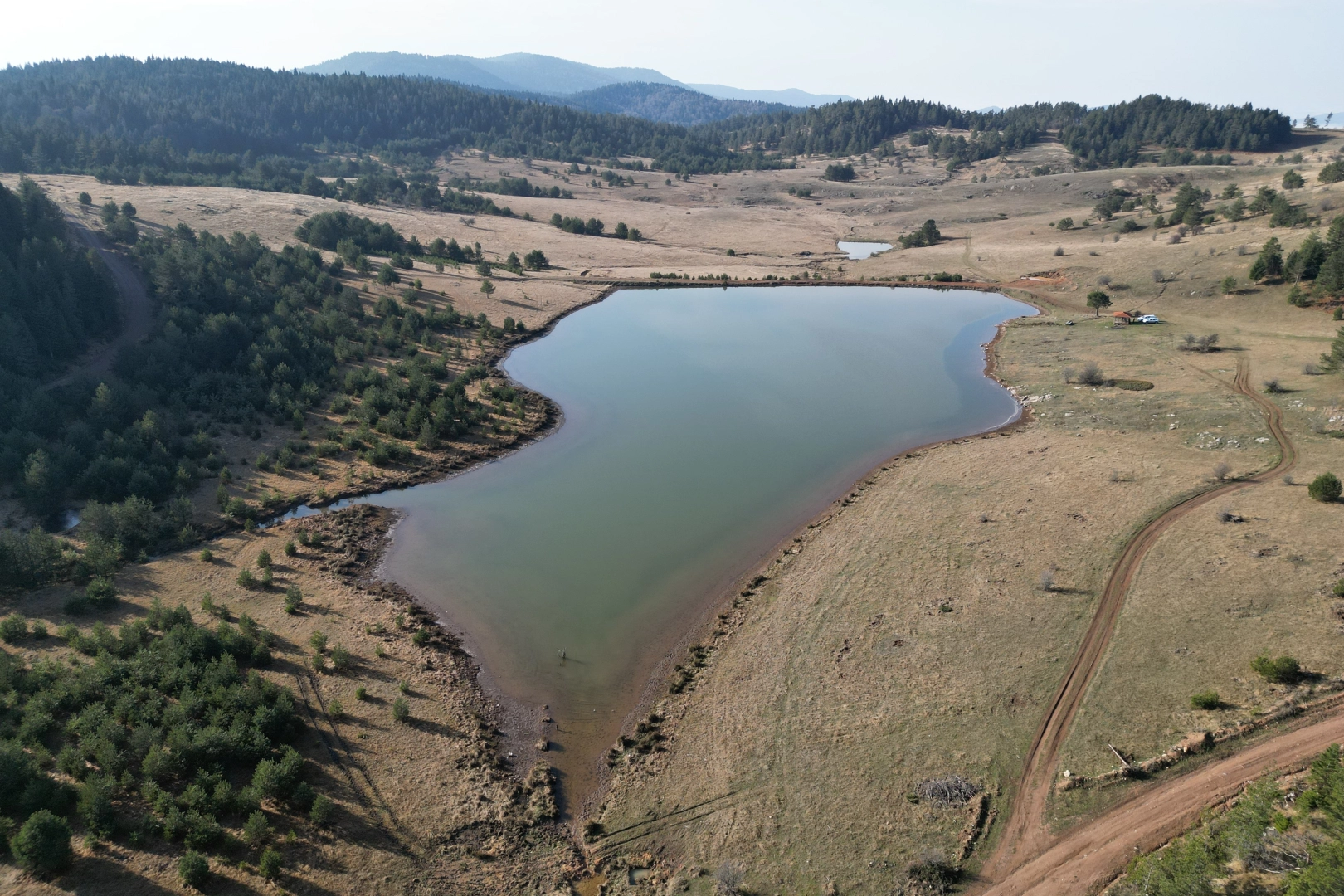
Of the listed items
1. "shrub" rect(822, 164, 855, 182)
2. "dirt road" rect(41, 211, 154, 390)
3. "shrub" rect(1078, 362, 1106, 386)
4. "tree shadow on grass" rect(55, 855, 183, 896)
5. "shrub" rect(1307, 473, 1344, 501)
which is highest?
"shrub" rect(822, 164, 855, 182)

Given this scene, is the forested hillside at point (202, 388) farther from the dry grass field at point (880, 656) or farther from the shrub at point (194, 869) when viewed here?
the shrub at point (194, 869)

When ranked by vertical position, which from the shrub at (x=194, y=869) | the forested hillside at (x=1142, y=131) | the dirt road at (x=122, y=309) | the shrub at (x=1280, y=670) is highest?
the forested hillside at (x=1142, y=131)

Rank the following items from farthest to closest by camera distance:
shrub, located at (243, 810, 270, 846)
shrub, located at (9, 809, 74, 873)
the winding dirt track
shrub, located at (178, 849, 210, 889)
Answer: shrub, located at (243, 810, 270, 846) → the winding dirt track → shrub, located at (178, 849, 210, 889) → shrub, located at (9, 809, 74, 873)

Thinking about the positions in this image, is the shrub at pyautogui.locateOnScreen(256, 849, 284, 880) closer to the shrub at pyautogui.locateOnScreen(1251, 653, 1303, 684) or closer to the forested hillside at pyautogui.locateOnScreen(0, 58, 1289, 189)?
the shrub at pyautogui.locateOnScreen(1251, 653, 1303, 684)

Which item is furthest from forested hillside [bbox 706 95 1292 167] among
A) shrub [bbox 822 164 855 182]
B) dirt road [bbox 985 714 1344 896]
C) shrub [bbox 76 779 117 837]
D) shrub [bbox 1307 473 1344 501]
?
shrub [bbox 76 779 117 837]

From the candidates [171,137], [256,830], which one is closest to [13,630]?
[256,830]

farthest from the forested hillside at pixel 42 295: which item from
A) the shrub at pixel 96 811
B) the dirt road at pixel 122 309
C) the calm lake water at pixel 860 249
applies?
the calm lake water at pixel 860 249

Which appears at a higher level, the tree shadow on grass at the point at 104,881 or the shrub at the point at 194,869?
the shrub at the point at 194,869

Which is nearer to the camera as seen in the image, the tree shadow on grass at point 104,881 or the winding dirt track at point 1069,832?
the tree shadow on grass at point 104,881
